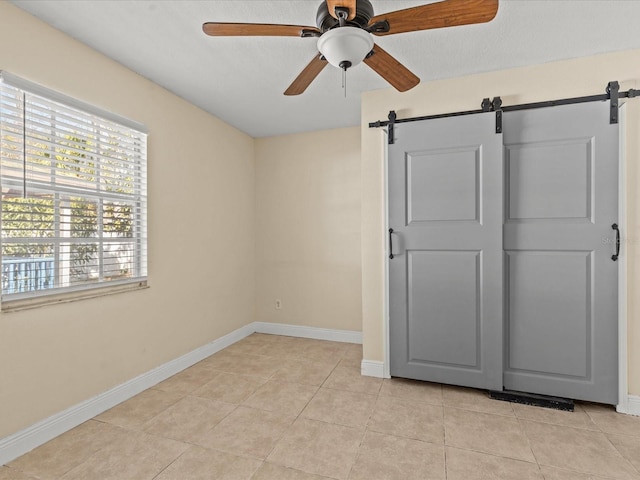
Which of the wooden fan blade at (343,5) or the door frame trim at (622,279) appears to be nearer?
the wooden fan blade at (343,5)

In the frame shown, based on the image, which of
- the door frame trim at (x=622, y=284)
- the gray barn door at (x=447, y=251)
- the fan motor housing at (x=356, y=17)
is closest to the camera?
the fan motor housing at (x=356, y=17)

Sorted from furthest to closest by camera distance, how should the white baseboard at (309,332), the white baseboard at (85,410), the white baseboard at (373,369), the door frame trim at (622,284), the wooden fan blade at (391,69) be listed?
the white baseboard at (309,332)
the white baseboard at (373,369)
the door frame trim at (622,284)
the white baseboard at (85,410)
the wooden fan blade at (391,69)

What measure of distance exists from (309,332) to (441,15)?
10.9 feet

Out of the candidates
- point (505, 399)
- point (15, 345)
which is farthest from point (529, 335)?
point (15, 345)

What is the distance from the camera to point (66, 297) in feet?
6.67

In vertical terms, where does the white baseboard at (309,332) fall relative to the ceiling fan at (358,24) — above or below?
below

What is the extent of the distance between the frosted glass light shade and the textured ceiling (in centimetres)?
46

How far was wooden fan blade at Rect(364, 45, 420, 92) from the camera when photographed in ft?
5.24

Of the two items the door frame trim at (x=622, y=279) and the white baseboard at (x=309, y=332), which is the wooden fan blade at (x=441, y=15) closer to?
the door frame trim at (x=622, y=279)

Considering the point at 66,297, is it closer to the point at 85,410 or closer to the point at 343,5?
the point at 85,410

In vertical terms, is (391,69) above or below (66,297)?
above

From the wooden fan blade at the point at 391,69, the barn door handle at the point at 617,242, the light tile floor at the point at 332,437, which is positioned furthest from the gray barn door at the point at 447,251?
the wooden fan blade at the point at 391,69

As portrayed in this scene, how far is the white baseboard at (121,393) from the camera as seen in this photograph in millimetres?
1778

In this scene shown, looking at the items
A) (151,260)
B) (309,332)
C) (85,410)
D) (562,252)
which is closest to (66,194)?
(151,260)
